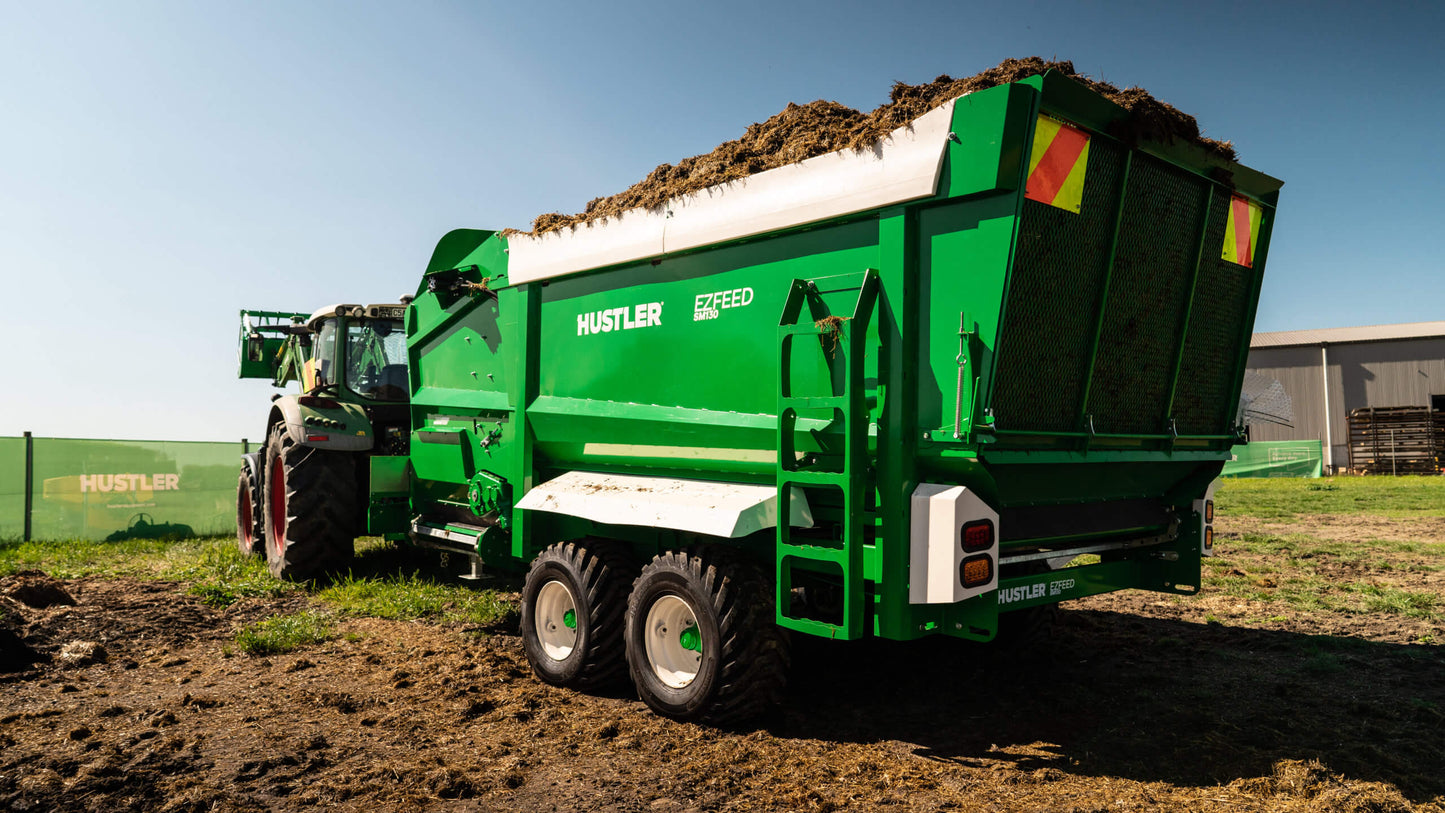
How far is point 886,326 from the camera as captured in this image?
4109 mm

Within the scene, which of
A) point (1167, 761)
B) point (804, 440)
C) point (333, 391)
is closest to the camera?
Answer: point (1167, 761)

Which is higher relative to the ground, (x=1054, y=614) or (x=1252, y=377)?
(x=1252, y=377)

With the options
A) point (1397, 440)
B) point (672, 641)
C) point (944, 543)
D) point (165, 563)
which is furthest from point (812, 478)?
point (1397, 440)

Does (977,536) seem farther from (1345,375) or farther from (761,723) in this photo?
(1345,375)

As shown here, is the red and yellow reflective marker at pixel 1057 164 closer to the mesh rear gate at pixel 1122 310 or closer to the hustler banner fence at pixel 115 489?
the mesh rear gate at pixel 1122 310

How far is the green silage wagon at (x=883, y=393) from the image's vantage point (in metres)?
3.93

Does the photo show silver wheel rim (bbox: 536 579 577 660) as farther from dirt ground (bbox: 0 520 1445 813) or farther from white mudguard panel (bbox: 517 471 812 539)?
white mudguard panel (bbox: 517 471 812 539)

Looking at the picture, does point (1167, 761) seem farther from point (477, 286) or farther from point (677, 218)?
point (477, 286)

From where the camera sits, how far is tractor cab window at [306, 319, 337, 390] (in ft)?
29.0

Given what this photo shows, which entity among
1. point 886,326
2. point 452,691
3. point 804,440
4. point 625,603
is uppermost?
point 886,326

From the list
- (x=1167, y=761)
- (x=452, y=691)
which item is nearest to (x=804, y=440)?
(x=1167, y=761)

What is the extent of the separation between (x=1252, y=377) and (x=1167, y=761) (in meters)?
34.5

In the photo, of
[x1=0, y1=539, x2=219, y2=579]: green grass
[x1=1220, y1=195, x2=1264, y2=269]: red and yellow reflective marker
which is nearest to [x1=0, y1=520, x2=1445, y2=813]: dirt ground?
[x1=1220, y1=195, x2=1264, y2=269]: red and yellow reflective marker

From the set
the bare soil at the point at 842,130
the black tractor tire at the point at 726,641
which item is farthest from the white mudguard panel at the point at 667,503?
the bare soil at the point at 842,130
